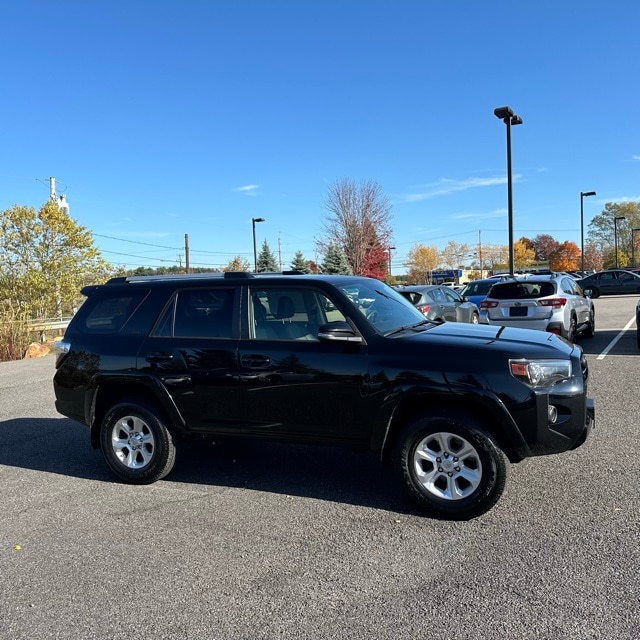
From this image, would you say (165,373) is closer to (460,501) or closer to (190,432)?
(190,432)

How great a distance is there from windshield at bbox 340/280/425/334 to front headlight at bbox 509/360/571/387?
1.01 m

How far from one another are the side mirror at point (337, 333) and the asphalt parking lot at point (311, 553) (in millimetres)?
1261

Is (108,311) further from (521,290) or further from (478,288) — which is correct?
(478,288)

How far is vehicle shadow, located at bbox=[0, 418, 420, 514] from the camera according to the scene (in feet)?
15.0

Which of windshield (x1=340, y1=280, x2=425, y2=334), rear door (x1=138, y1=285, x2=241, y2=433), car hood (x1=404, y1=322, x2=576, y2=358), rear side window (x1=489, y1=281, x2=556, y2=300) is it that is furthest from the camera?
rear side window (x1=489, y1=281, x2=556, y2=300)

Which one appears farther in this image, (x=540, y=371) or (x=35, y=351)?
(x=35, y=351)

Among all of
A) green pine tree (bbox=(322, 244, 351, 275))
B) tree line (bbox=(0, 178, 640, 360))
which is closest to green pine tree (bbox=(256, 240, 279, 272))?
tree line (bbox=(0, 178, 640, 360))

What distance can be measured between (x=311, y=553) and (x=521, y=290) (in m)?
8.82

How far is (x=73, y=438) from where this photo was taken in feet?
21.6

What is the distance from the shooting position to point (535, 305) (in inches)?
427

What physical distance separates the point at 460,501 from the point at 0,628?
2.83 m

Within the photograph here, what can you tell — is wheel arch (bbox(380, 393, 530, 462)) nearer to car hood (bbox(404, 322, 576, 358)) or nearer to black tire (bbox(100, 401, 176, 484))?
car hood (bbox(404, 322, 576, 358))

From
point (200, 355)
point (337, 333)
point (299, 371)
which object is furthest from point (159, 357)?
point (337, 333)

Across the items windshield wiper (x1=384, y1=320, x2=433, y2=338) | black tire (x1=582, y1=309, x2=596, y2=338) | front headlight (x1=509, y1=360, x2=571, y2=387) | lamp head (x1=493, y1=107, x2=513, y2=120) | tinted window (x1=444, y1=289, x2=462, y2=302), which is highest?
lamp head (x1=493, y1=107, x2=513, y2=120)
